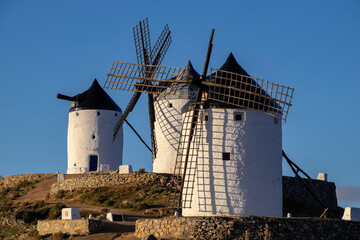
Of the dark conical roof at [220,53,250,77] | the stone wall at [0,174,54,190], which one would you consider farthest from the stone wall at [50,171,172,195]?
the dark conical roof at [220,53,250,77]

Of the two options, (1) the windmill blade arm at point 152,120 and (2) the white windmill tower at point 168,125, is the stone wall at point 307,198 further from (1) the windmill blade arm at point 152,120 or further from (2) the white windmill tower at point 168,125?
(1) the windmill blade arm at point 152,120

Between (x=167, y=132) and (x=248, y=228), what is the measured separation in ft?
44.3

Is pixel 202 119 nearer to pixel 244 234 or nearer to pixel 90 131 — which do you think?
pixel 244 234

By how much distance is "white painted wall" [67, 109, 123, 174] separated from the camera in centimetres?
4169

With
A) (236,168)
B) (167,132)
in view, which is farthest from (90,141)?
(236,168)

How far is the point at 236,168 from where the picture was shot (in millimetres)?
24859

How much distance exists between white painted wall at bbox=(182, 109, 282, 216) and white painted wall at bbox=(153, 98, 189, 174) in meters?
10.1

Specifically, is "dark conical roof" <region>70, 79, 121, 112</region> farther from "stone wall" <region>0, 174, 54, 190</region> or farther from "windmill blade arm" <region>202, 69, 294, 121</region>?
"windmill blade arm" <region>202, 69, 294, 121</region>

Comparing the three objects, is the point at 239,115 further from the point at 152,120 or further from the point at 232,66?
the point at 152,120

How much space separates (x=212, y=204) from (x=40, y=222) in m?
7.69

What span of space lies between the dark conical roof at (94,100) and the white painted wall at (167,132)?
7240 millimetres

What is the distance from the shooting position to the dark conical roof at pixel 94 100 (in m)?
42.3

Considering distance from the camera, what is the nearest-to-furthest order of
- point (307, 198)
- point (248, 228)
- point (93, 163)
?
point (248, 228) < point (307, 198) < point (93, 163)

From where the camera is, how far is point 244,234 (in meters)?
22.7
